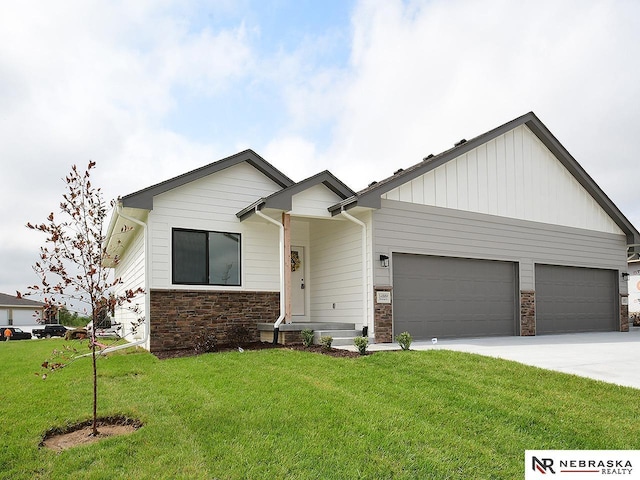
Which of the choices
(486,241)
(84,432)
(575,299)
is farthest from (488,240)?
(84,432)

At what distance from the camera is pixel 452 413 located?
18.4 feet

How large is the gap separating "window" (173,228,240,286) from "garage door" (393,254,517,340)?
4099mm

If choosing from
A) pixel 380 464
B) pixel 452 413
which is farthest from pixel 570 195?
pixel 380 464

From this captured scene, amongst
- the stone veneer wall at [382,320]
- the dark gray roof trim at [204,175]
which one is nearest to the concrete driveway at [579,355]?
the stone veneer wall at [382,320]

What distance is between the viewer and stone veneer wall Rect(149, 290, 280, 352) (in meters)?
11.5

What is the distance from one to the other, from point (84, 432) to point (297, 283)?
30.4ft

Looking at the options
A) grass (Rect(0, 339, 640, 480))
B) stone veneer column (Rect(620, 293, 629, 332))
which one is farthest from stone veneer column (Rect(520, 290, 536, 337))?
grass (Rect(0, 339, 640, 480))

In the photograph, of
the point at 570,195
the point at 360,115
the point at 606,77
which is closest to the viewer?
the point at 606,77

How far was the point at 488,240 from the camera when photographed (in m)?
14.2

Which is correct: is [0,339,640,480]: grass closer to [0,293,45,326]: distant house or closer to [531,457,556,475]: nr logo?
[531,457,556,475]: nr logo

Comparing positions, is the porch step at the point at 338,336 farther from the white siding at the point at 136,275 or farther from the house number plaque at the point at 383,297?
the white siding at the point at 136,275

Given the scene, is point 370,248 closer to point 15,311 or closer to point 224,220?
point 224,220

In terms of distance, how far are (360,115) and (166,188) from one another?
579 centimetres

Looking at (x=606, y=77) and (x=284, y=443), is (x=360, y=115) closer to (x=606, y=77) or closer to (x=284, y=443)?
(x=606, y=77)
